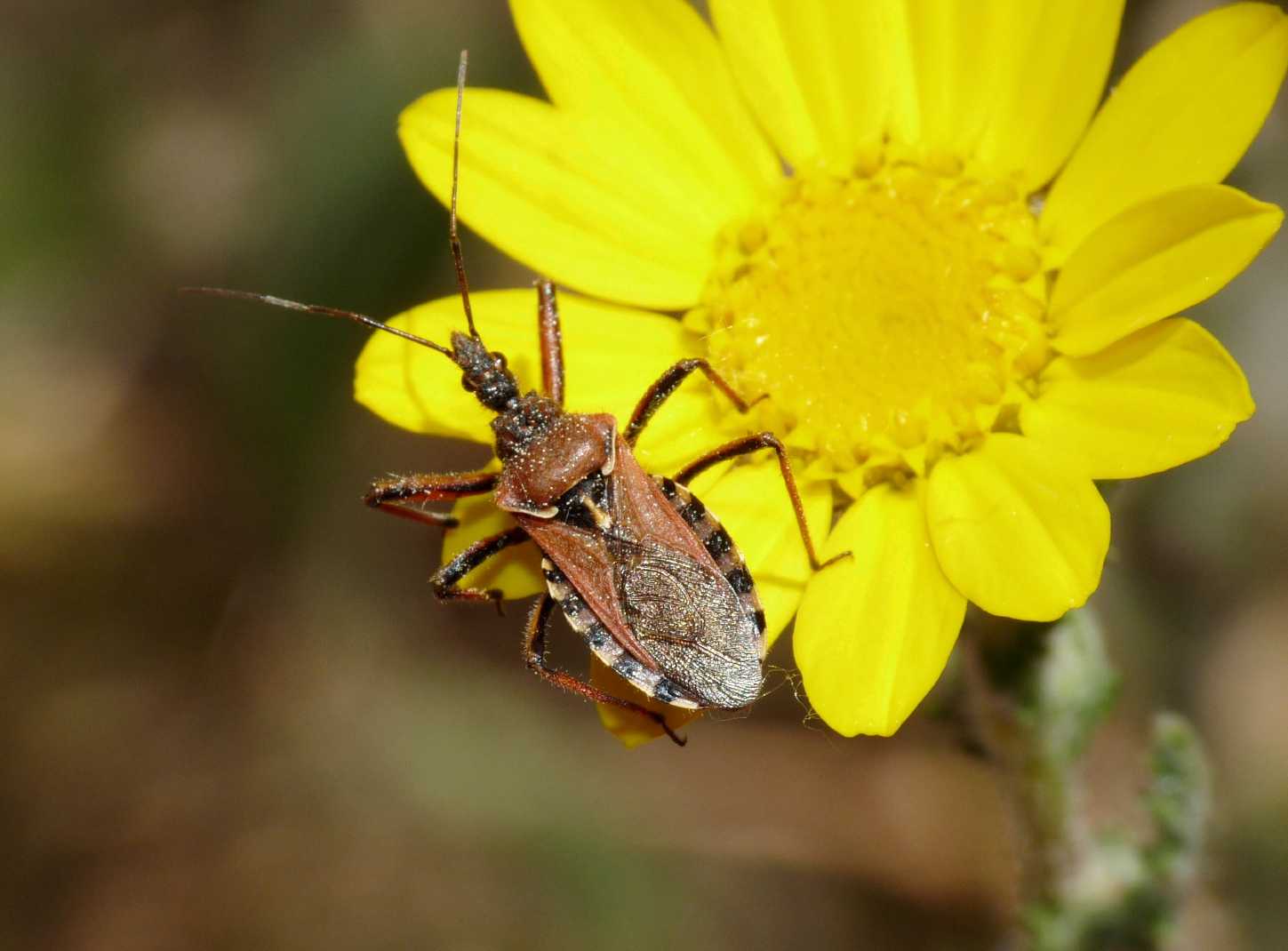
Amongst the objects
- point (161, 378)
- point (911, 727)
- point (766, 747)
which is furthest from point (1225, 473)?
point (161, 378)

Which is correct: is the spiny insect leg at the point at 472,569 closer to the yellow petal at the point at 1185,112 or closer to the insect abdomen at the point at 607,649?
the insect abdomen at the point at 607,649

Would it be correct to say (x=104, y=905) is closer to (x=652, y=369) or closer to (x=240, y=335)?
(x=240, y=335)

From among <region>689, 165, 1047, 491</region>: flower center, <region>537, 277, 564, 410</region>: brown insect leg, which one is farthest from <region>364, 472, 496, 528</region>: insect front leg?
<region>689, 165, 1047, 491</region>: flower center

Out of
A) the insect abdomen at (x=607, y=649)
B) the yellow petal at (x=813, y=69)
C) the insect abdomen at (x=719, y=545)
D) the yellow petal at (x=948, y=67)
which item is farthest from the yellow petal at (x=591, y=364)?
the yellow petal at (x=948, y=67)

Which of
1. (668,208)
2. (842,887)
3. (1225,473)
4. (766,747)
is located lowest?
(842,887)

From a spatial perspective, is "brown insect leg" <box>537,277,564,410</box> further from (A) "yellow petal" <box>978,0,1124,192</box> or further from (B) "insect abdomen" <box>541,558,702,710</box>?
(A) "yellow petal" <box>978,0,1124,192</box>

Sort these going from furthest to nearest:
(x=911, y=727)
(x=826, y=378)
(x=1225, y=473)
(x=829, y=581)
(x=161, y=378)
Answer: (x=161, y=378) → (x=911, y=727) → (x=1225, y=473) → (x=826, y=378) → (x=829, y=581)

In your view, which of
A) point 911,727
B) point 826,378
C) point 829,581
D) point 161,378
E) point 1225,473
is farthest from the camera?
point 161,378
